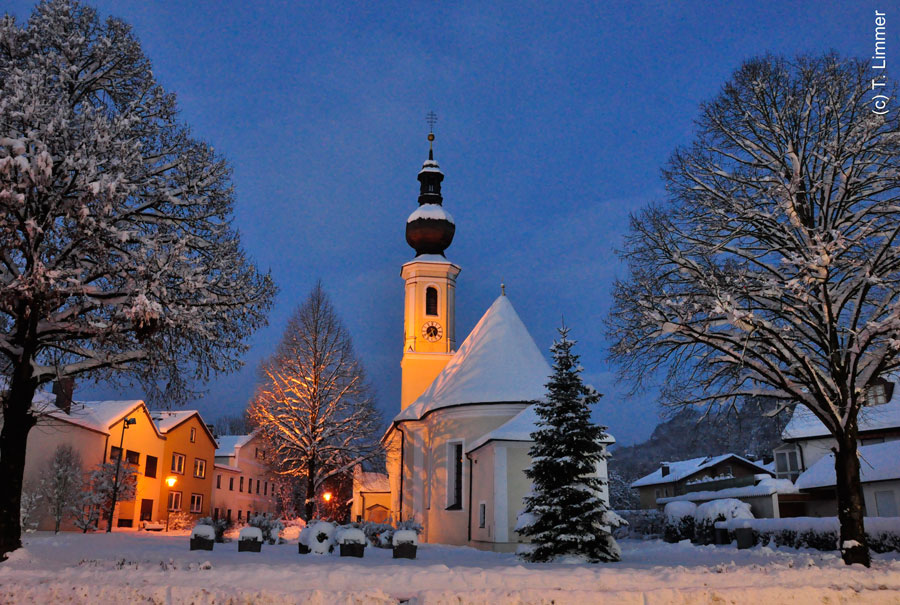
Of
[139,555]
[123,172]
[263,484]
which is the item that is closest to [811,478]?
[139,555]

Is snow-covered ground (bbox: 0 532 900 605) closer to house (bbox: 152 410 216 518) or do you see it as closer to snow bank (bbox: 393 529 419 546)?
snow bank (bbox: 393 529 419 546)

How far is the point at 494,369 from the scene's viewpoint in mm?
30156

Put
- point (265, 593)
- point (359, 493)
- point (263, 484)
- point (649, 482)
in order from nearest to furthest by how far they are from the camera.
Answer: point (265, 593) → point (359, 493) → point (649, 482) → point (263, 484)

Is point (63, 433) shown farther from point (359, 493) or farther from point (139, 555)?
point (359, 493)

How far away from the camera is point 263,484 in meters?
66.4

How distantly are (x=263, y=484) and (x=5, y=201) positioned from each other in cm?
5880

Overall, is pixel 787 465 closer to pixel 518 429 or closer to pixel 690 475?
pixel 690 475

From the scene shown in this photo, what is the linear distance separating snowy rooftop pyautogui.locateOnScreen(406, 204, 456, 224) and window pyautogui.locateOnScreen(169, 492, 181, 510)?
2399 cm

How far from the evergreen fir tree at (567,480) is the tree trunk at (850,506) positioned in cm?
515

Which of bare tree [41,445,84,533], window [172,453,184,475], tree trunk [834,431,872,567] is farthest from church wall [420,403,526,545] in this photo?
window [172,453,184,475]

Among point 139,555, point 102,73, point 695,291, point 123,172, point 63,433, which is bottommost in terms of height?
point 139,555

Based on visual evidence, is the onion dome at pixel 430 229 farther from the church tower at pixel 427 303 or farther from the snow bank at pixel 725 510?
the snow bank at pixel 725 510

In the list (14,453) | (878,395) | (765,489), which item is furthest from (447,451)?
(878,395)

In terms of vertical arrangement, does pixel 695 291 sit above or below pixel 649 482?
above
